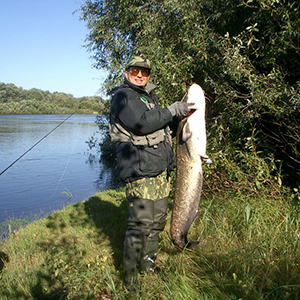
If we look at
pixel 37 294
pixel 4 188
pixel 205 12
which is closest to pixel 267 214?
pixel 37 294

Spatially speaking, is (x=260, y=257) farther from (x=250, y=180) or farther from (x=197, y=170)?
(x=250, y=180)

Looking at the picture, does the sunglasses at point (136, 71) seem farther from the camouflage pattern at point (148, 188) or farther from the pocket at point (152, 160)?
the camouflage pattern at point (148, 188)

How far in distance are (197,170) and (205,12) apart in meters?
3.96

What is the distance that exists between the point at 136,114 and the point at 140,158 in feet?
1.35

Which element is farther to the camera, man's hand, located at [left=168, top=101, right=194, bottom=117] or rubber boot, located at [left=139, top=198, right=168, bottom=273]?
rubber boot, located at [left=139, top=198, right=168, bottom=273]

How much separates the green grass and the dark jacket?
92cm

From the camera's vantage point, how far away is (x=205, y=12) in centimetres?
601

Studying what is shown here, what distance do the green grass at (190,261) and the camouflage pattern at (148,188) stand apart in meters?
0.65

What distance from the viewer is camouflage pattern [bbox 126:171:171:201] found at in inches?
118

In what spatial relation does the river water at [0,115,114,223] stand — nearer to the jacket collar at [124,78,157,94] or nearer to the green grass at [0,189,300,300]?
the green grass at [0,189,300,300]

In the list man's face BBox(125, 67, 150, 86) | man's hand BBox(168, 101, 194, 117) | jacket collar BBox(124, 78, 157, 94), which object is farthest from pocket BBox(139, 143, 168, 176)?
man's face BBox(125, 67, 150, 86)

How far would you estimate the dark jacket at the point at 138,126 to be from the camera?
112 inches

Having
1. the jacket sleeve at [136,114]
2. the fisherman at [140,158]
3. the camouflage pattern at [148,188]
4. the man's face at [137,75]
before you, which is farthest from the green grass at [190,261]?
the man's face at [137,75]

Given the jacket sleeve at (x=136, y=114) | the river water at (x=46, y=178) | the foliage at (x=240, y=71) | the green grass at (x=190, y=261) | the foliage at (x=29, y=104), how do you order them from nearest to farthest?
the green grass at (x=190, y=261) → the jacket sleeve at (x=136, y=114) → the foliage at (x=240, y=71) → the river water at (x=46, y=178) → the foliage at (x=29, y=104)
